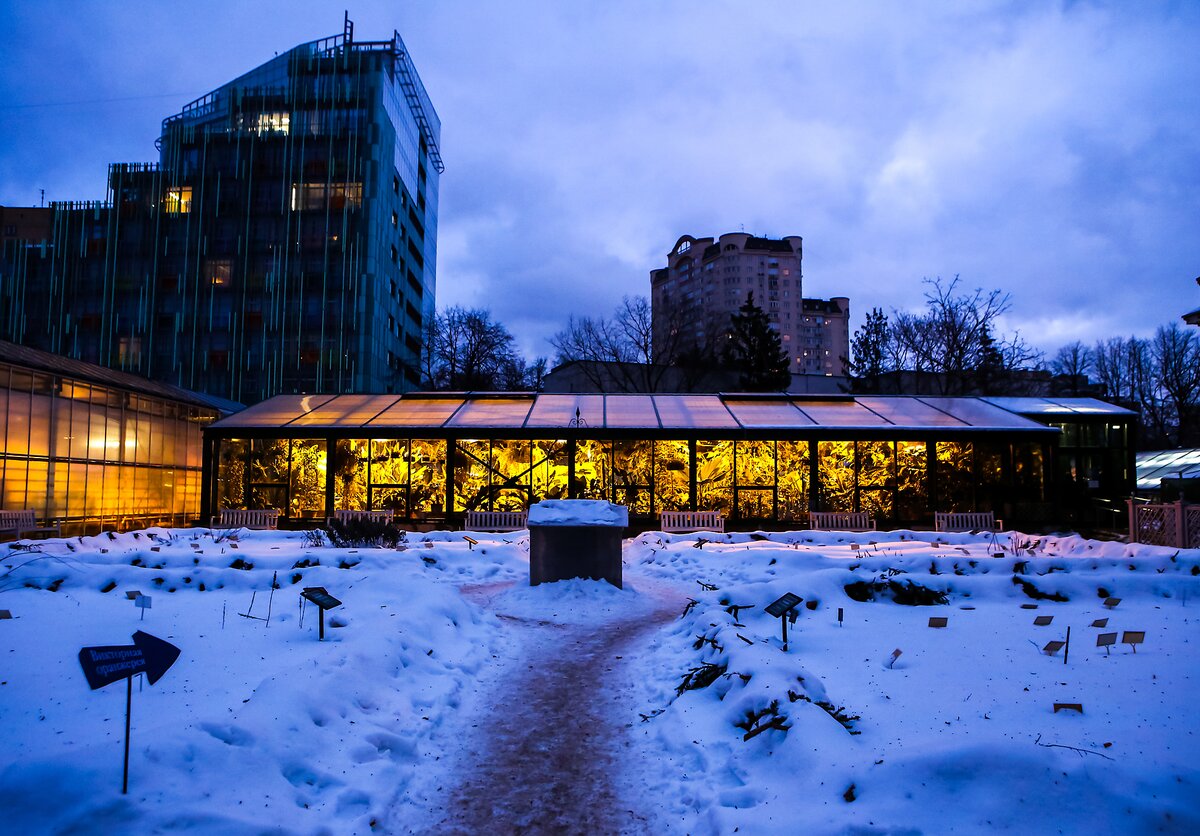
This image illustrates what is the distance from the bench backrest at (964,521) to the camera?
17.0m

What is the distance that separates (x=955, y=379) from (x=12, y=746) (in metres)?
42.1

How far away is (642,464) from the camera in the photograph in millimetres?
20047

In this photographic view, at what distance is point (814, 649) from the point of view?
5992 mm

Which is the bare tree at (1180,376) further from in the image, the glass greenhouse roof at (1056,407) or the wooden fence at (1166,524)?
the wooden fence at (1166,524)

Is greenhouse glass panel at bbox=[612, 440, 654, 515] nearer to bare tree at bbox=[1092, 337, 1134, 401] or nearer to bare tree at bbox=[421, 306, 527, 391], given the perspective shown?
bare tree at bbox=[421, 306, 527, 391]

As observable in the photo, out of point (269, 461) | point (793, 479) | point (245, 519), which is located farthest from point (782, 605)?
point (269, 461)

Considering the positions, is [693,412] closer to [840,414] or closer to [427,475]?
[840,414]

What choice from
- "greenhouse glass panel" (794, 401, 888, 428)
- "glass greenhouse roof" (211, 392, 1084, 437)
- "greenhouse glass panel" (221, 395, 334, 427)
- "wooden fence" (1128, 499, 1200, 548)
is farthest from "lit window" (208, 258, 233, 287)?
"wooden fence" (1128, 499, 1200, 548)

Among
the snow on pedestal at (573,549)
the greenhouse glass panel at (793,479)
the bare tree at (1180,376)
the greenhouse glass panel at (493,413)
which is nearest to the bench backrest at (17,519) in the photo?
the greenhouse glass panel at (493,413)

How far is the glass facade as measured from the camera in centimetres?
1662

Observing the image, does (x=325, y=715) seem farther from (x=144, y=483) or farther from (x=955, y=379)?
(x=955, y=379)

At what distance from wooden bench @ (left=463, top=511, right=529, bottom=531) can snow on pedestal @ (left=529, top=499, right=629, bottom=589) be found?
24.5 ft

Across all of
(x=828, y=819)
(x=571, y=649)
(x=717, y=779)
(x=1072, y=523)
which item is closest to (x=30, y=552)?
(x=571, y=649)

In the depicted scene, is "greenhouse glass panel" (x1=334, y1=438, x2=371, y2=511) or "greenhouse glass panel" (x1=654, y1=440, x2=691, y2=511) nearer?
"greenhouse glass panel" (x1=334, y1=438, x2=371, y2=511)
